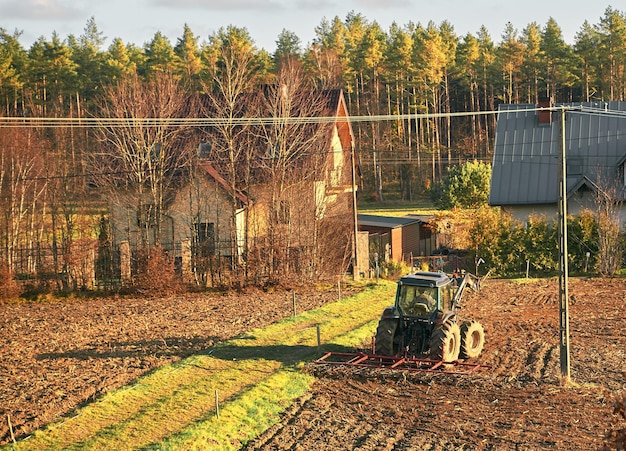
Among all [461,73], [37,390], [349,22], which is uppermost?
[349,22]

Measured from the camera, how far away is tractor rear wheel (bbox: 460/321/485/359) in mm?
19531

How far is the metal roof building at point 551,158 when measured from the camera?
134 ft

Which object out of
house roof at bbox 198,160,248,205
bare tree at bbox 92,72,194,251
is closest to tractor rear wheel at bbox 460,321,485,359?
bare tree at bbox 92,72,194,251

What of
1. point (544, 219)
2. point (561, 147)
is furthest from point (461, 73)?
point (561, 147)

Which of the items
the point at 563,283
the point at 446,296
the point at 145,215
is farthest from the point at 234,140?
the point at 563,283

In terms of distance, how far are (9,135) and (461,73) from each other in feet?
158

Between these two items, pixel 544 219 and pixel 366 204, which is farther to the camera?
pixel 366 204

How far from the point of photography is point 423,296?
19500 millimetres

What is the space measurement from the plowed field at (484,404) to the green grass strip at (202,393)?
0.98 meters

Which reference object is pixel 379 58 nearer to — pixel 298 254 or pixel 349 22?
pixel 349 22

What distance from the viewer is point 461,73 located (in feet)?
261

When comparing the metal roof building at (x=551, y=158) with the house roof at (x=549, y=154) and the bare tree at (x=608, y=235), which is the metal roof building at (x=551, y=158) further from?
the bare tree at (x=608, y=235)

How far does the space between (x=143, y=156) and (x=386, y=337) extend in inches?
794

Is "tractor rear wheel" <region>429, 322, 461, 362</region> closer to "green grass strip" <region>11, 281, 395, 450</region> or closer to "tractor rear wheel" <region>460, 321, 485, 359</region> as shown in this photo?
"tractor rear wheel" <region>460, 321, 485, 359</region>
